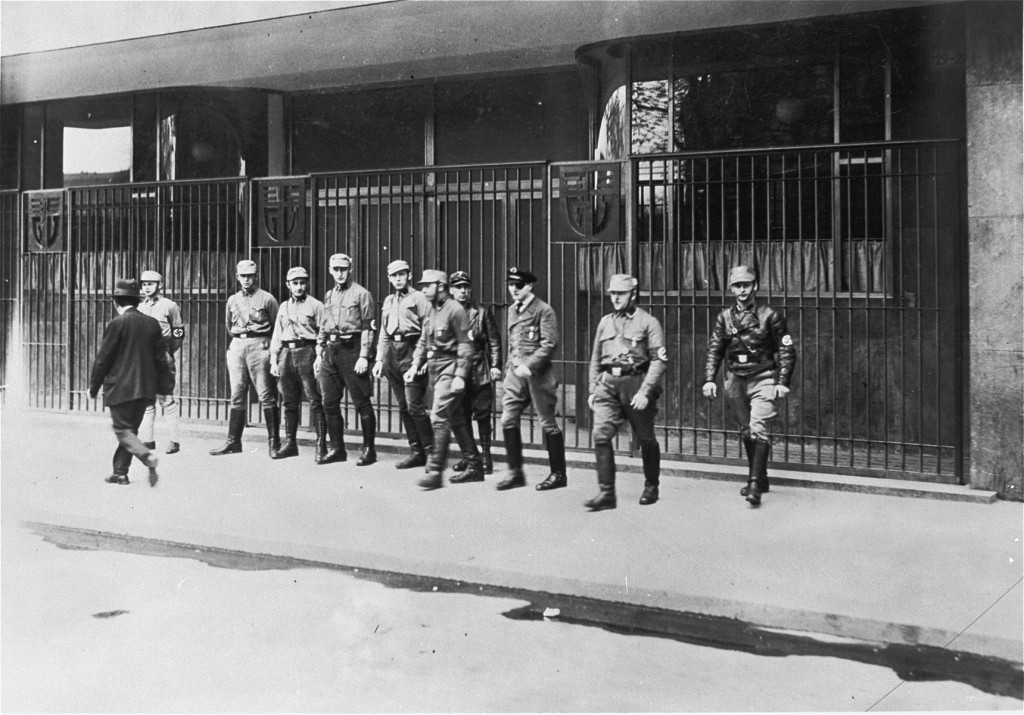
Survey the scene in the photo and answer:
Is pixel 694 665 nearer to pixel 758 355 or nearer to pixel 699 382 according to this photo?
pixel 758 355

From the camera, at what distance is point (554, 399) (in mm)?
8602

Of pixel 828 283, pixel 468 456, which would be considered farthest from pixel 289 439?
pixel 828 283

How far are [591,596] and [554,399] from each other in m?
2.95

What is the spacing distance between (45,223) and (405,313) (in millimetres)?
5419

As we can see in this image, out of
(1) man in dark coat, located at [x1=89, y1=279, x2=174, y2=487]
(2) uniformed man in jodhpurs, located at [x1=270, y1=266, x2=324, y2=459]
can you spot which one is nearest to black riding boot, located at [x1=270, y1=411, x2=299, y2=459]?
(2) uniformed man in jodhpurs, located at [x1=270, y1=266, x2=324, y2=459]

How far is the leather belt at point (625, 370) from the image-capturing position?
7775mm

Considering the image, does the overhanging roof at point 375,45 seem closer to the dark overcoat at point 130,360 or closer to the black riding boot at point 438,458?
the black riding boot at point 438,458

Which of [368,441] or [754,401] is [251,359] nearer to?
[368,441]

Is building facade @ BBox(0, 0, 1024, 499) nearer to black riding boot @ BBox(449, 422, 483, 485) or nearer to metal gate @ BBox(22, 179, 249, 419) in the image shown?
metal gate @ BBox(22, 179, 249, 419)

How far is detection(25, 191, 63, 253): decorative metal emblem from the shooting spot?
11.6 metres

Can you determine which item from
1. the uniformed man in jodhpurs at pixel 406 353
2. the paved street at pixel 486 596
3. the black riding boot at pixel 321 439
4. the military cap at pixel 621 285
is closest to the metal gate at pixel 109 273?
the black riding boot at pixel 321 439

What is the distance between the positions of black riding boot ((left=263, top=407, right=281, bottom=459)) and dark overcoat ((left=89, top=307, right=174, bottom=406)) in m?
2.56

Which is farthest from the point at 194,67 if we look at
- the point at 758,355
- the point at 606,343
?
the point at 758,355

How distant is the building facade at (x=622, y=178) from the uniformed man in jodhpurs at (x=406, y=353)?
4.48 feet
